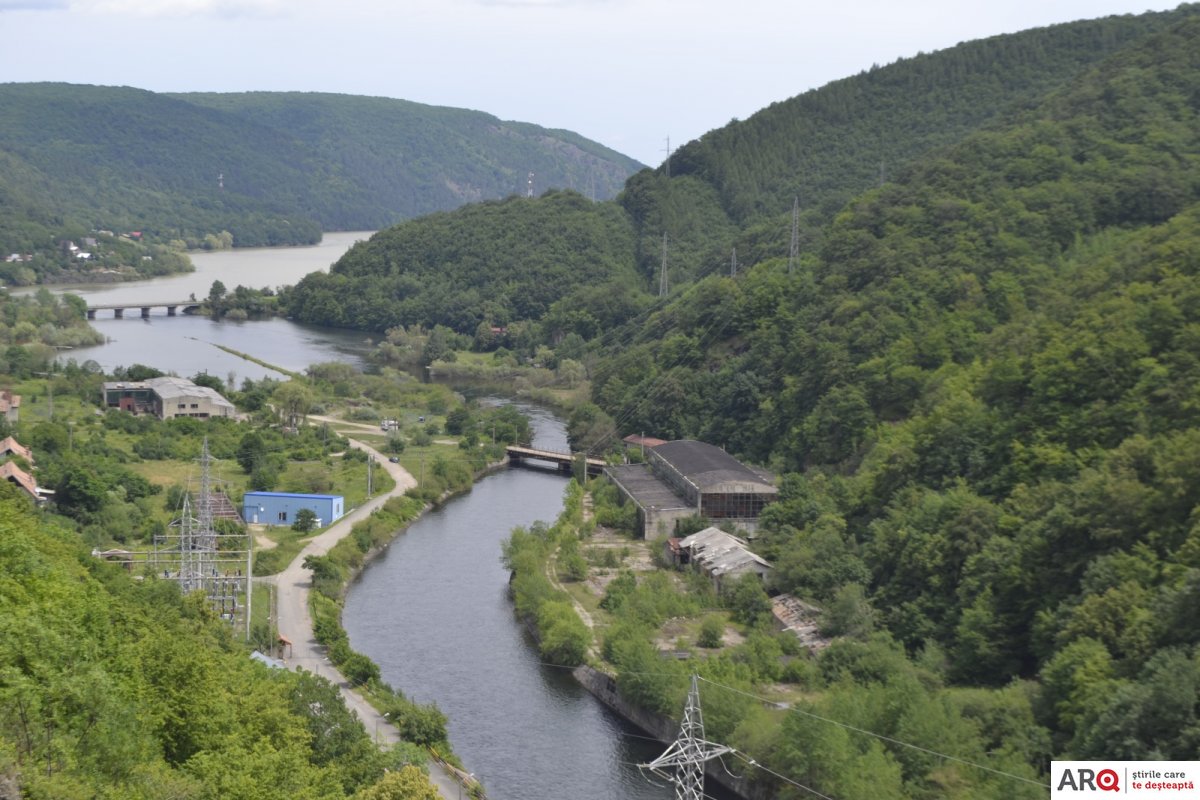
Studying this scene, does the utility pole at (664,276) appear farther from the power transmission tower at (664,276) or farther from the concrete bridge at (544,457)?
the concrete bridge at (544,457)

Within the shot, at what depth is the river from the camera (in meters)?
55.4

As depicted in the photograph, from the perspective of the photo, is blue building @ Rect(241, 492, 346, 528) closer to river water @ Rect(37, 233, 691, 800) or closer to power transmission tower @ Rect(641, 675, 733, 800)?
river water @ Rect(37, 233, 691, 800)

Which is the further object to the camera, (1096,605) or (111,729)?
(1096,605)

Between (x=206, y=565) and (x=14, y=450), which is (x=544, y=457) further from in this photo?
(x=206, y=565)

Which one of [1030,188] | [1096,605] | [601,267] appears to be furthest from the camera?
[601,267]

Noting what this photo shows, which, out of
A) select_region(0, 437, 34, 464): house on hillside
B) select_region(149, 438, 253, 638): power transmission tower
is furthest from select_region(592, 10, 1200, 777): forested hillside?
select_region(0, 437, 34, 464): house on hillside

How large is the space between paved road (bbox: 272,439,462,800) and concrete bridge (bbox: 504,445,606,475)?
5.97 m

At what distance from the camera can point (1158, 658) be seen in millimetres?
16969

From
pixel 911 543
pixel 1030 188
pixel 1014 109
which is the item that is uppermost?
pixel 1014 109

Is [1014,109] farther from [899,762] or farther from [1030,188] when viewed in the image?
[899,762]

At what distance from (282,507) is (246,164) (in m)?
120

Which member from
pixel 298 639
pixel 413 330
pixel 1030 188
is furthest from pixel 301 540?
pixel 413 330

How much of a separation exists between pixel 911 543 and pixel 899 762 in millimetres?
7067

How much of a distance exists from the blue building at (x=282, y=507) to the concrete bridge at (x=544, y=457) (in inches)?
350
